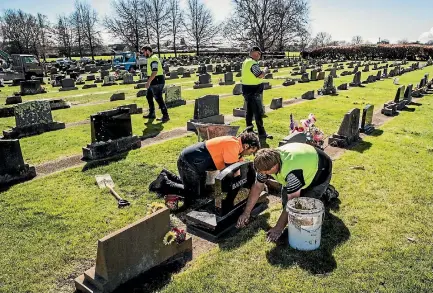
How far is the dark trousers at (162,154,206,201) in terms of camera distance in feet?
17.1

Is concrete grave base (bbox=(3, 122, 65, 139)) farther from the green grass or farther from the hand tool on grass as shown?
the hand tool on grass

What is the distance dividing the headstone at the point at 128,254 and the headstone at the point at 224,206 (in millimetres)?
810

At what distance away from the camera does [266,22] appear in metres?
49.3

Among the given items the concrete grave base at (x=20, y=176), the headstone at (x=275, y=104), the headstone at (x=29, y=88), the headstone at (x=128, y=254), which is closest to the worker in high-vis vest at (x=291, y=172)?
the headstone at (x=128, y=254)

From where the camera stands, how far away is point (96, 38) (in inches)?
2547

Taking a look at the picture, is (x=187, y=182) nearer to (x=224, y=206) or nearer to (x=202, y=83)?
(x=224, y=206)

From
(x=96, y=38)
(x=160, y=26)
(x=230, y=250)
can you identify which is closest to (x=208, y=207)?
(x=230, y=250)

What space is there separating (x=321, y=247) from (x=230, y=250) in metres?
1.16

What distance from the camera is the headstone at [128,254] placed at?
3.38m

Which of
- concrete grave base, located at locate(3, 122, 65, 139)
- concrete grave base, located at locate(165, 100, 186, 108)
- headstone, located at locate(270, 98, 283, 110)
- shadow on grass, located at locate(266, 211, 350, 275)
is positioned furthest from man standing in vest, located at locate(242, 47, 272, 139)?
concrete grave base, located at locate(3, 122, 65, 139)

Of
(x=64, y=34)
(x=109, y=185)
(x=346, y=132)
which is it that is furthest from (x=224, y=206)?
(x=64, y=34)

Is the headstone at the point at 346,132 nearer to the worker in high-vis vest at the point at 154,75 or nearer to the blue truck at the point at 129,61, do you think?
the worker in high-vis vest at the point at 154,75

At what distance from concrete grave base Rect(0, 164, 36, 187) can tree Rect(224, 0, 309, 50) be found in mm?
44927

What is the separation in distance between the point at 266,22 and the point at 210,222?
161ft
